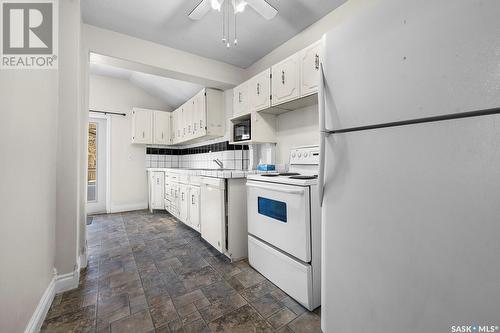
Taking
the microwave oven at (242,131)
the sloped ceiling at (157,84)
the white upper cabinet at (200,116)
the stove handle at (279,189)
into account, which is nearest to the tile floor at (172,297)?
the stove handle at (279,189)

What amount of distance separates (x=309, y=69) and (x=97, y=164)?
14.9ft

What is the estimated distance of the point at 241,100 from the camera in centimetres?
267

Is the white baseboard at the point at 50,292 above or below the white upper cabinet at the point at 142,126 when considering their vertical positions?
below

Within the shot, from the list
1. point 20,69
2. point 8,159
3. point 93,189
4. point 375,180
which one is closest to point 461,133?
point 375,180

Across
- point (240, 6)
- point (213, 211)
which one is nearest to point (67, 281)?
point (213, 211)

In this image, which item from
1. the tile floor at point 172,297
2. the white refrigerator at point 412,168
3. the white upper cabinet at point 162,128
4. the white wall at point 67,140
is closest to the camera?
the white refrigerator at point 412,168

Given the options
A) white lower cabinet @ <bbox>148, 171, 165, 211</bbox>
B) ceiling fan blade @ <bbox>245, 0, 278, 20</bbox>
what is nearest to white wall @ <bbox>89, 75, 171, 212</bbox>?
white lower cabinet @ <bbox>148, 171, 165, 211</bbox>

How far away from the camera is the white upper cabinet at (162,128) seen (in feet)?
14.7

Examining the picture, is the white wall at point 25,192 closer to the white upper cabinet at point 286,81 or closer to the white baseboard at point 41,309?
the white baseboard at point 41,309

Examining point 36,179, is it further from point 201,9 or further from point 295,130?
point 295,130

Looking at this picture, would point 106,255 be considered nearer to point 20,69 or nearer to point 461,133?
point 20,69

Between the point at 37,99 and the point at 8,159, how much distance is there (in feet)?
1.74

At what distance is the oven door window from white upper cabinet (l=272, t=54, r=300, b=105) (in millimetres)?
1031

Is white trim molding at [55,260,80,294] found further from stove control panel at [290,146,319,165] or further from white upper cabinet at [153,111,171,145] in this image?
white upper cabinet at [153,111,171,145]
